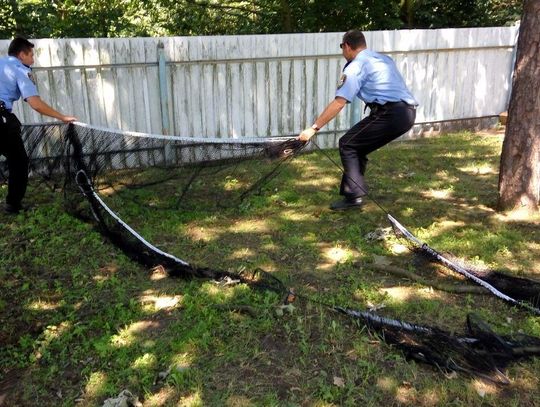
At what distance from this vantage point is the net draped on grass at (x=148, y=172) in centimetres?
452

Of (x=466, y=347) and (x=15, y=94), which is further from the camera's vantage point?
(x=15, y=94)

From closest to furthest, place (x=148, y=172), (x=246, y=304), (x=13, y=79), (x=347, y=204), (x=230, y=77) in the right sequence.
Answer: (x=246, y=304) → (x=13, y=79) → (x=347, y=204) → (x=148, y=172) → (x=230, y=77)

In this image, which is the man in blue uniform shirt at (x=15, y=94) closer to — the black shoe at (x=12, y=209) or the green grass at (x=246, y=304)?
the black shoe at (x=12, y=209)

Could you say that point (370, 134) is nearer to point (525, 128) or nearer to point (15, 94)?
point (525, 128)

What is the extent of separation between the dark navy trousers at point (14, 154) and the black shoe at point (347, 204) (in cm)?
325

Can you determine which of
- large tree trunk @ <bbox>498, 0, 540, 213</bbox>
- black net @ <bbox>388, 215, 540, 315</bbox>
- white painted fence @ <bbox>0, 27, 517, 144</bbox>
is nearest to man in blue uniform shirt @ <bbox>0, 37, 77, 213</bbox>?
white painted fence @ <bbox>0, 27, 517, 144</bbox>

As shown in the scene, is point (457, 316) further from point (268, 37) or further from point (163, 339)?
point (268, 37)

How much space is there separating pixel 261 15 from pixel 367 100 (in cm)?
902

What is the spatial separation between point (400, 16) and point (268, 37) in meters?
6.93

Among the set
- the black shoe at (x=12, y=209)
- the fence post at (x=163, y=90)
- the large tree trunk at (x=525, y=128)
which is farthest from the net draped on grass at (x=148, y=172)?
the large tree trunk at (x=525, y=128)

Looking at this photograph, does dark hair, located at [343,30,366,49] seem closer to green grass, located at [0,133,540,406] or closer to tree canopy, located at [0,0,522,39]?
green grass, located at [0,133,540,406]

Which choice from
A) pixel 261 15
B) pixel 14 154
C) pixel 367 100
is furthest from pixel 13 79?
pixel 261 15

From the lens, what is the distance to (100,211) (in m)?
5.17

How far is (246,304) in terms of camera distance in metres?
3.63
